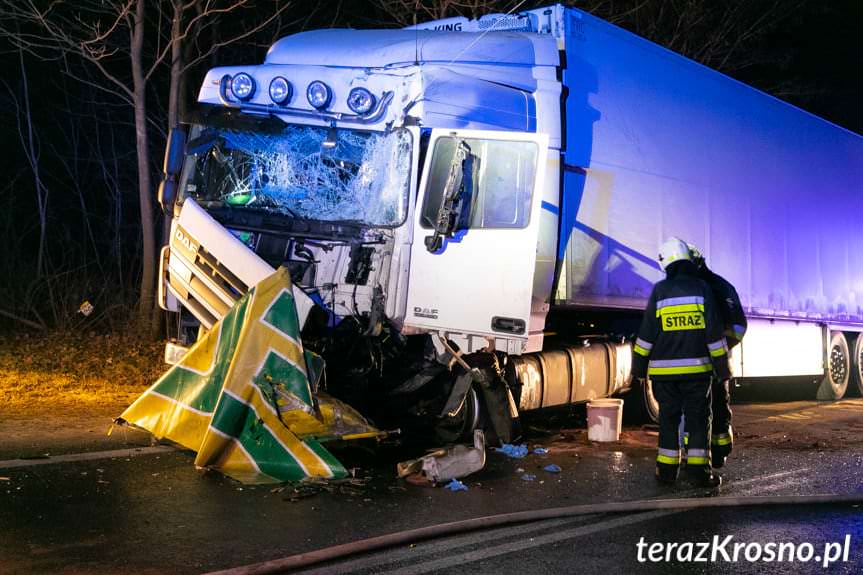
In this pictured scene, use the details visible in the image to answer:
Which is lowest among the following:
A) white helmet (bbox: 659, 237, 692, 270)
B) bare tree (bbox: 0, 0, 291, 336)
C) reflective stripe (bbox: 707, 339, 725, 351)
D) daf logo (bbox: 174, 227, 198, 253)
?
reflective stripe (bbox: 707, 339, 725, 351)

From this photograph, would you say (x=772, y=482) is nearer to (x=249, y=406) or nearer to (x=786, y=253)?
(x=249, y=406)

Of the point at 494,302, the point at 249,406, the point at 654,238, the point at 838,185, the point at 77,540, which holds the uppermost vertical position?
the point at 838,185

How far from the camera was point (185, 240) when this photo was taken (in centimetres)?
728

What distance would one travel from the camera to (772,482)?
21.9 ft

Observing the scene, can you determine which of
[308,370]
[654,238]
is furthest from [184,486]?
[654,238]

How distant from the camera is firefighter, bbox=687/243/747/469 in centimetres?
677

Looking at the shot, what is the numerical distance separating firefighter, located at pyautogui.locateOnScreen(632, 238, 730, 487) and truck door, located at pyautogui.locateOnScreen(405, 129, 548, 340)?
3.34ft

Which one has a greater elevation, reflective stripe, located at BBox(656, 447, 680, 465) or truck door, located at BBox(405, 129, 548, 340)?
truck door, located at BBox(405, 129, 548, 340)

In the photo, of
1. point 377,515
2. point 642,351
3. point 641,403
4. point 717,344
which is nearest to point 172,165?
point 377,515

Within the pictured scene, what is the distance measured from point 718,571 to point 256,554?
7.39 feet

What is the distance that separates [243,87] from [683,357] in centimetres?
410

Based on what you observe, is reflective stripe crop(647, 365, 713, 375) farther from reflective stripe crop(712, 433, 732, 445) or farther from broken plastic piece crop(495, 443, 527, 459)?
broken plastic piece crop(495, 443, 527, 459)

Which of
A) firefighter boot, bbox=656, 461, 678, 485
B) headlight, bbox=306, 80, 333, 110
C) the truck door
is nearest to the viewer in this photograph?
firefighter boot, bbox=656, 461, 678, 485

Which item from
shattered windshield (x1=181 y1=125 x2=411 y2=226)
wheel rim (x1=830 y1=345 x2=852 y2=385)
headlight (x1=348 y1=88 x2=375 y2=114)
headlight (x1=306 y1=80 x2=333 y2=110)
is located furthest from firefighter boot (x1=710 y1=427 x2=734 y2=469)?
wheel rim (x1=830 y1=345 x2=852 y2=385)
